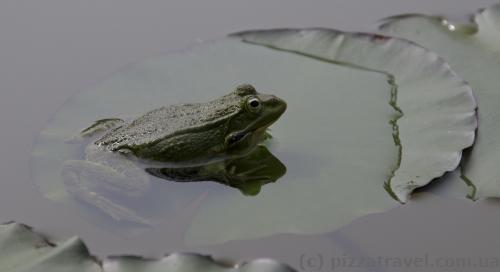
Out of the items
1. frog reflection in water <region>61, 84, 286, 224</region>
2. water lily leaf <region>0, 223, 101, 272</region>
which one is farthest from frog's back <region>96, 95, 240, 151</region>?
water lily leaf <region>0, 223, 101, 272</region>

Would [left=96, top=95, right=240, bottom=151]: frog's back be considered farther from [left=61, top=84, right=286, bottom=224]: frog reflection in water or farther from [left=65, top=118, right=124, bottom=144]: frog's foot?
[left=65, top=118, right=124, bottom=144]: frog's foot

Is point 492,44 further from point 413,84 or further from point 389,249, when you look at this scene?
point 389,249

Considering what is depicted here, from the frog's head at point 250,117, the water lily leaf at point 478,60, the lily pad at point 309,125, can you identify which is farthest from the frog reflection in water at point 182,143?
the water lily leaf at point 478,60

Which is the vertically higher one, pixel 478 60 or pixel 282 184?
pixel 478 60

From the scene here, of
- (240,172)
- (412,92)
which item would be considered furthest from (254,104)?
(412,92)

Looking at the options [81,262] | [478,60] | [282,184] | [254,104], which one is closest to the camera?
[81,262]

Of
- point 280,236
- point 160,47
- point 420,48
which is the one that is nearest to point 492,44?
point 420,48

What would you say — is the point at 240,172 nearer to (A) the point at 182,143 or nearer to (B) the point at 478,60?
(A) the point at 182,143
